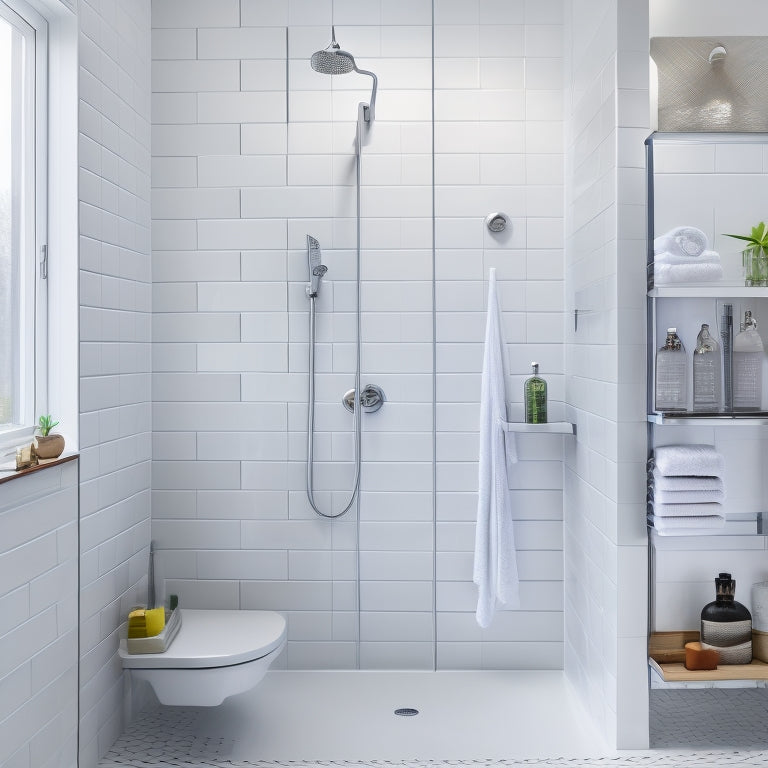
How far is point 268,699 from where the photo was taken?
256 cm

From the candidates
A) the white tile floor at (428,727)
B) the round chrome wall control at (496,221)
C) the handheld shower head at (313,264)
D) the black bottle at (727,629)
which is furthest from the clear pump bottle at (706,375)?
the handheld shower head at (313,264)

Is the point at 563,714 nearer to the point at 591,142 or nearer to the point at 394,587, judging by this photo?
the point at 394,587

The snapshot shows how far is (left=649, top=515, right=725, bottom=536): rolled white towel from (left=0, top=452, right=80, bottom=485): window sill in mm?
1607

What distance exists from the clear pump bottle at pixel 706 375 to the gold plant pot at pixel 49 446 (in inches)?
67.9

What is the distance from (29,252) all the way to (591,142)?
172cm

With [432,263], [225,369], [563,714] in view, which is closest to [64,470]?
[225,369]

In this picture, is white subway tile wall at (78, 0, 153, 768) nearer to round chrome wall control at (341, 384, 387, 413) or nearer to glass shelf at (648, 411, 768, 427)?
round chrome wall control at (341, 384, 387, 413)

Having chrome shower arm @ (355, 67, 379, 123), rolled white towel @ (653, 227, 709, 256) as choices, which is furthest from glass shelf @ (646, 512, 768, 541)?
chrome shower arm @ (355, 67, 379, 123)

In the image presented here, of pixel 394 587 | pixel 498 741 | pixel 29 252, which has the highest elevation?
pixel 29 252

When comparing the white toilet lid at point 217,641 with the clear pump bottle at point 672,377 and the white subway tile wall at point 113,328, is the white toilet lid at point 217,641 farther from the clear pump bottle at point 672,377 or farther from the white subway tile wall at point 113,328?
the clear pump bottle at point 672,377

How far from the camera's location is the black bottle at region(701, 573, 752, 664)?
6.92 ft

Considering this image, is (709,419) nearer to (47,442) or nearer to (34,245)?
(47,442)

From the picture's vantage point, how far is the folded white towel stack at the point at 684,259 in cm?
202

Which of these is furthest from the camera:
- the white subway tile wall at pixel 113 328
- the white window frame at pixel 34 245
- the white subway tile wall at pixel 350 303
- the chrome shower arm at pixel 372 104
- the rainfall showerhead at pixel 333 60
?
the white subway tile wall at pixel 350 303
